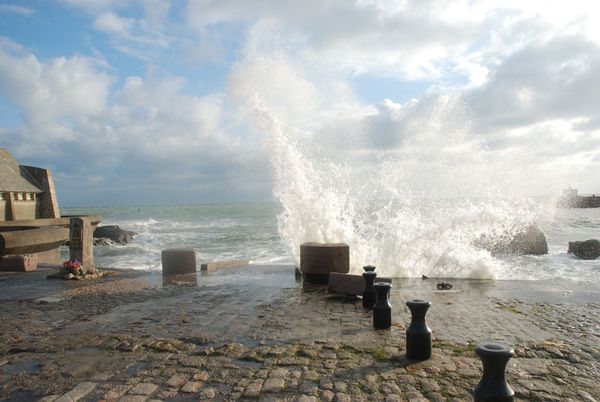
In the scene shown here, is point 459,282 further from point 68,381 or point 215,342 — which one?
point 68,381

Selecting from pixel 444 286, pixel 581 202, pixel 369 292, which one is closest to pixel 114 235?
pixel 444 286

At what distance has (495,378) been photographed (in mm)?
2963

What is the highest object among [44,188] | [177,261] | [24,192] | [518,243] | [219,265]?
[44,188]

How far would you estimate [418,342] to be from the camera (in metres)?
4.21

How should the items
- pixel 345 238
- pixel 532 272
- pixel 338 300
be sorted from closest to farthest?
pixel 338 300 → pixel 345 238 → pixel 532 272

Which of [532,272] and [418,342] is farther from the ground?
[418,342]

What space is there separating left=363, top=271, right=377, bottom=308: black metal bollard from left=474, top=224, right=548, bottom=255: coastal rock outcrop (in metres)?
13.1

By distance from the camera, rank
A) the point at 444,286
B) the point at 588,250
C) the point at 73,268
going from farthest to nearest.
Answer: the point at 588,250 < the point at 73,268 < the point at 444,286

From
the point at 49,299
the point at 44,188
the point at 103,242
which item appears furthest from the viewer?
the point at 103,242

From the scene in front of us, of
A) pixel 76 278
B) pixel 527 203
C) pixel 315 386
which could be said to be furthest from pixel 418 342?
pixel 527 203

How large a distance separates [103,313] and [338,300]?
3.92 m

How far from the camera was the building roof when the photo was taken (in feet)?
58.3

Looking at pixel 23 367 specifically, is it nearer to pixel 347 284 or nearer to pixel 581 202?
pixel 347 284

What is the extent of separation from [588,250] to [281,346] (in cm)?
1731
